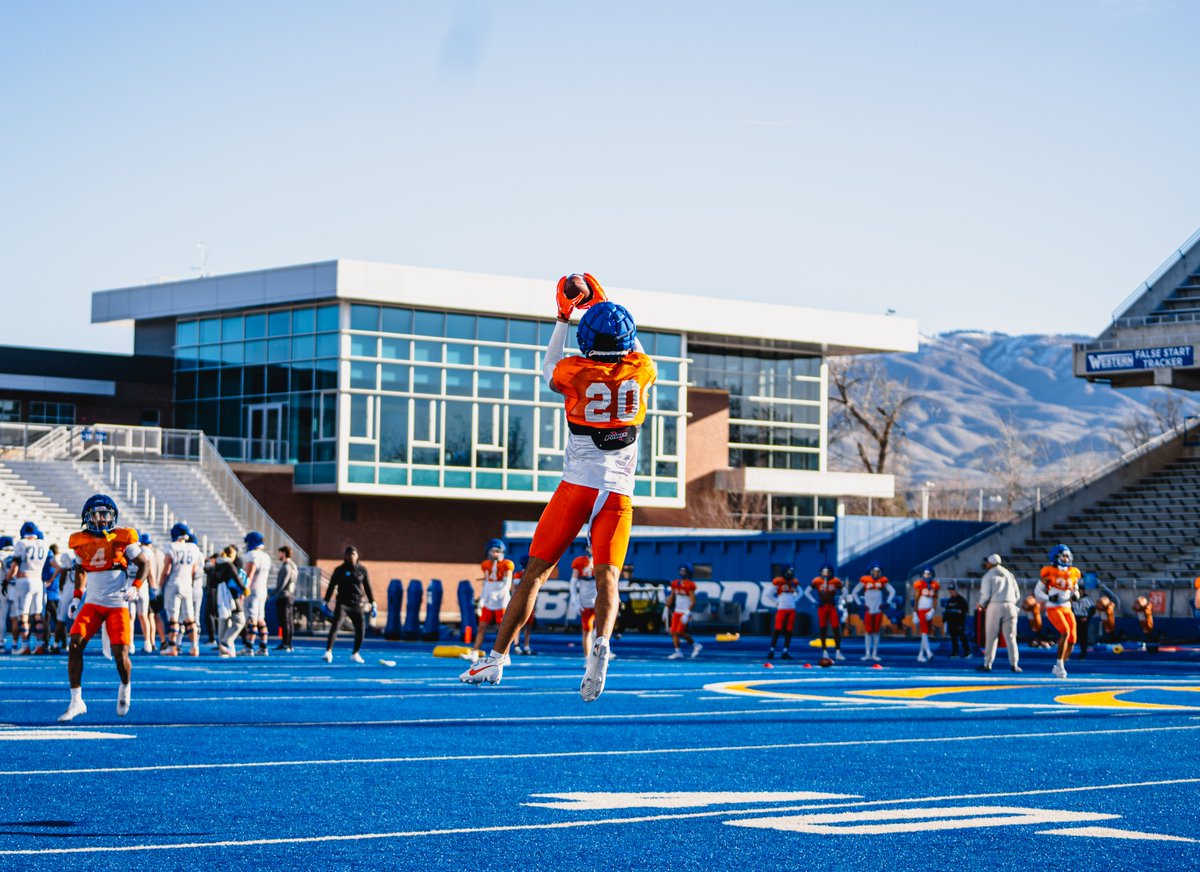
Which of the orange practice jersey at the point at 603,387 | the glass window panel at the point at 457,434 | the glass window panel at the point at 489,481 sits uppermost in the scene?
the glass window panel at the point at 457,434

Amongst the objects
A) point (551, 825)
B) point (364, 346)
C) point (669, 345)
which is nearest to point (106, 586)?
point (551, 825)

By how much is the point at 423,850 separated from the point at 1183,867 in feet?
14.2

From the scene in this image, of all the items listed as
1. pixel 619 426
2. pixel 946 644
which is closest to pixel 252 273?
pixel 946 644

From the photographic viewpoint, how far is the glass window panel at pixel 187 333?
56.2 meters

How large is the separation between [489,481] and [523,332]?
4.84 metres

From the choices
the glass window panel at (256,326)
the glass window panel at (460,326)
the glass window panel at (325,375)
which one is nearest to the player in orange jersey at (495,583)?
the glass window panel at (325,375)

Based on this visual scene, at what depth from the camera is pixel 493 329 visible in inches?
2124

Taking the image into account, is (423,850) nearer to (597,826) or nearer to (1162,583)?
(597,826)

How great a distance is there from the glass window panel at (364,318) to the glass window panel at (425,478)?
4.50 meters

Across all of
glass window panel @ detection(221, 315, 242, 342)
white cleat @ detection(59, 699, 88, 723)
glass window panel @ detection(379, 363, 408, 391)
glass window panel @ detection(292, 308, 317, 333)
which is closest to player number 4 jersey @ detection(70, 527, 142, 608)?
white cleat @ detection(59, 699, 88, 723)

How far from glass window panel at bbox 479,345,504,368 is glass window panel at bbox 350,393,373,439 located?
157 inches

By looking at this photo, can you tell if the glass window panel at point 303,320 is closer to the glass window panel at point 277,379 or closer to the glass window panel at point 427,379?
the glass window panel at point 277,379

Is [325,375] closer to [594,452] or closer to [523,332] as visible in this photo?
[523,332]

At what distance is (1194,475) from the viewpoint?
161 ft
